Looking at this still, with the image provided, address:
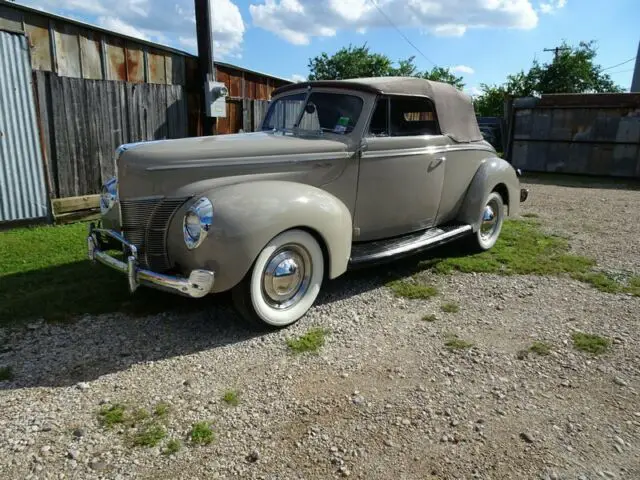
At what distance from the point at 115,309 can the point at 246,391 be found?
1.76m

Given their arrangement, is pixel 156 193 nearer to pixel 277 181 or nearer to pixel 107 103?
pixel 277 181

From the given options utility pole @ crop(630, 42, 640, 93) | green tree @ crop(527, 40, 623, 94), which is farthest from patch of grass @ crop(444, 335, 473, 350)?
green tree @ crop(527, 40, 623, 94)

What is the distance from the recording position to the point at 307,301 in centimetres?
401

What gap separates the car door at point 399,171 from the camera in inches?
180

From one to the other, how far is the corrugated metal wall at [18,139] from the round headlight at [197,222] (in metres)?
4.49

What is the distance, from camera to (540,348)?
3613mm

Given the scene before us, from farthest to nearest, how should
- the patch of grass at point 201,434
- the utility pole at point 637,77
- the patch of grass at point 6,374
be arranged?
1. the utility pole at point 637,77
2. the patch of grass at point 6,374
3. the patch of grass at point 201,434

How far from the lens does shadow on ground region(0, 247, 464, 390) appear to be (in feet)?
10.9

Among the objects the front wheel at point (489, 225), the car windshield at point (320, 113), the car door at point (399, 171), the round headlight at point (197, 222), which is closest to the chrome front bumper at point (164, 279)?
the round headlight at point (197, 222)

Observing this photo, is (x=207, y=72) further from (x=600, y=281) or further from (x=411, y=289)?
(x=600, y=281)

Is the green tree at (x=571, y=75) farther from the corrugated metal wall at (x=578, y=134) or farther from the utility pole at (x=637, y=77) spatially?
the corrugated metal wall at (x=578, y=134)

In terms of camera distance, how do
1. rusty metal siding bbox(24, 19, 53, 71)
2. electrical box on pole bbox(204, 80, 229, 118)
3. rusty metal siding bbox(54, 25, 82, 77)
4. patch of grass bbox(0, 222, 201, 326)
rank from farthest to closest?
electrical box on pole bbox(204, 80, 229, 118) → rusty metal siding bbox(54, 25, 82, 77) → rusty metal siding bbox(24, 19, 53, 71) → patch of grass bbox(0, 222, 201, 326)

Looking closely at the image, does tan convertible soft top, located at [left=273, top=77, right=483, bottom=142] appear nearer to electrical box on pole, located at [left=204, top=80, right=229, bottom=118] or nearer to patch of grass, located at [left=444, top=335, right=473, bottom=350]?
patch of grass, located at [left=444, top=335, right=473, bottom=350]

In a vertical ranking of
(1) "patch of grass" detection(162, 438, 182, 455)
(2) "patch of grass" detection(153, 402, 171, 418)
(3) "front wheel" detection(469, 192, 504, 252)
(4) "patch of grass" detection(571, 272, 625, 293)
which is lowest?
(1) "patch of grass" detection(162, 438, 182, 455)
